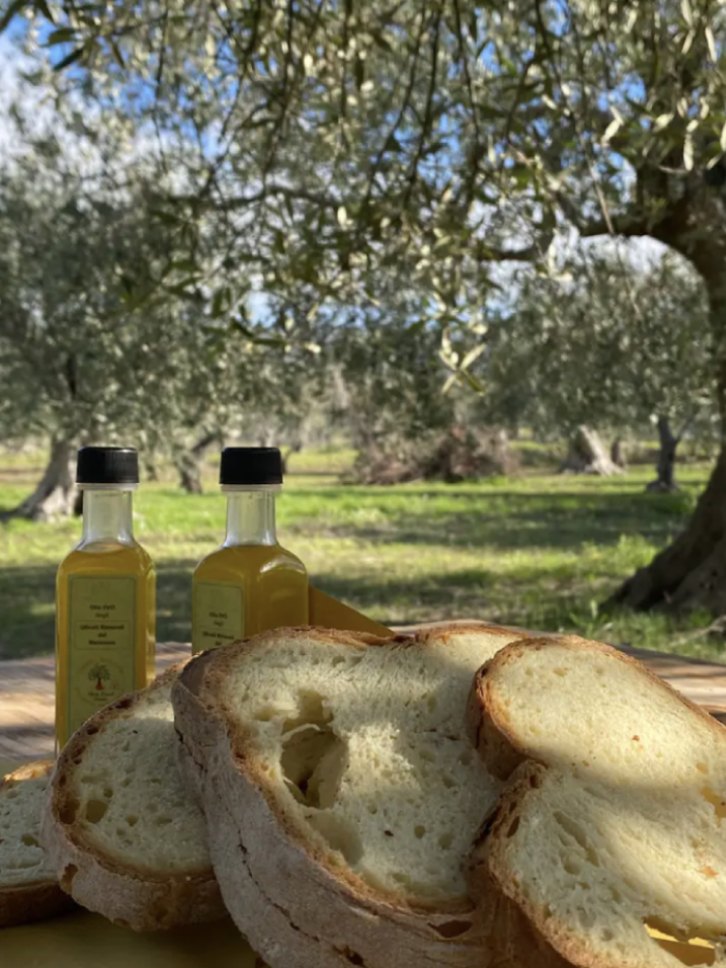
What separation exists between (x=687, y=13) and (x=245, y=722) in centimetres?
296

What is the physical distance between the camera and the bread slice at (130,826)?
4.31 feet

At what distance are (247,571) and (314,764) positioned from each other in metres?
0.42

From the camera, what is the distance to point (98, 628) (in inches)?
70.6

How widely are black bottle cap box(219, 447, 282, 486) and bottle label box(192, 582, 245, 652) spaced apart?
0.17 meters

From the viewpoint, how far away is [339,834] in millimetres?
1271

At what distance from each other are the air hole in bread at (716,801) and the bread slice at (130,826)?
61 centimetres

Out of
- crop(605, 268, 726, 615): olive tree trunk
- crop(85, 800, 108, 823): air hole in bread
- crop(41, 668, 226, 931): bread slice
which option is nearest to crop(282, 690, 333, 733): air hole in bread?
crop(41, 668, 226, 931): bread slice

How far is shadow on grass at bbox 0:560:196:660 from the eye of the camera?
8844mm

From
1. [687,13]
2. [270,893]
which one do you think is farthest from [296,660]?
[687,13]

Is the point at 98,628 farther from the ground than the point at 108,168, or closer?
closer

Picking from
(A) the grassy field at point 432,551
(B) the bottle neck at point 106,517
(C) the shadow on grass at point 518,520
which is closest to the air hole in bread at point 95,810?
(B) the bottle neck at point 106,517

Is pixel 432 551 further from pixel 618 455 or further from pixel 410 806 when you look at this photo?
pixel 618 455

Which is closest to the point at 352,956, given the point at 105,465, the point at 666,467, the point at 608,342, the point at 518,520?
the point at 105,465

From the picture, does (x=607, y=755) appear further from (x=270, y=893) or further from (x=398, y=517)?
(x=398, y=517)
